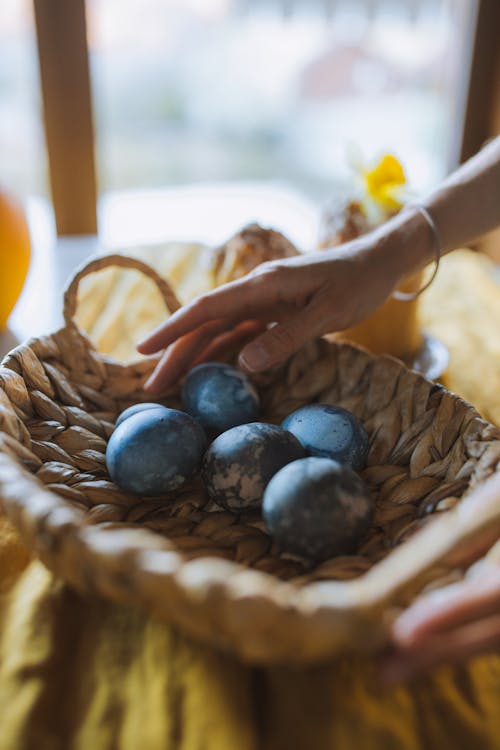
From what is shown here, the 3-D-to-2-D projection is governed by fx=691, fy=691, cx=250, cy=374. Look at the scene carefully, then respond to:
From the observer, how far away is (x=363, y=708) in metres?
0.44

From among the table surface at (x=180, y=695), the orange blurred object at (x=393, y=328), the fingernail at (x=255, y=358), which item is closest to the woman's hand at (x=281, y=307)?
the fingernail at (x=255, y=358)

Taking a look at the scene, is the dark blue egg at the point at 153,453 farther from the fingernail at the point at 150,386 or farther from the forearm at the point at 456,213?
the forearm at the point at 456,213

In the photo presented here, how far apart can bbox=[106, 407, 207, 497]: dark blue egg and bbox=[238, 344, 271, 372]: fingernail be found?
11 centimetres

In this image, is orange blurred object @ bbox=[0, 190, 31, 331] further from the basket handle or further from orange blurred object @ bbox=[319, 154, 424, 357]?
orange blurred object @ bbox=[319, 154, 424, 357]

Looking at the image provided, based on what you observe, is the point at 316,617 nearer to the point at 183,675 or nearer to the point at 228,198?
the point at 183,675

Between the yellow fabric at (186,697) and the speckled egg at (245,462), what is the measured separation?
118mm

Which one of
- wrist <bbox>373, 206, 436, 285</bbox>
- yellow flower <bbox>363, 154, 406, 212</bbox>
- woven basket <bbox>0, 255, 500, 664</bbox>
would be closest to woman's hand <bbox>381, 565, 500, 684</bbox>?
woven basket <bbox>0, 255, 500, 664</bbox>

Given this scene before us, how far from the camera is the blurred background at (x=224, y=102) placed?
1.53 metres

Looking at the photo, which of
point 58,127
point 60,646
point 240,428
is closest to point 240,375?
point 240,428

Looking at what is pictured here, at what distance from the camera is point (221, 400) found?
0.68 m

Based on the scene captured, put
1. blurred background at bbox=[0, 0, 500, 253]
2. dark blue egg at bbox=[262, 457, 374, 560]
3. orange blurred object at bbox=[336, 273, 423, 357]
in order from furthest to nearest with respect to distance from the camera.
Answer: blurred background at bbox=[0, 0, 500, 253] → orange blurred object at bbox=[336, 273, 423, 357] → dark blue egg at bbox=[262, 457, 374, 560]

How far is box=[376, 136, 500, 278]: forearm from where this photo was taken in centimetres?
79

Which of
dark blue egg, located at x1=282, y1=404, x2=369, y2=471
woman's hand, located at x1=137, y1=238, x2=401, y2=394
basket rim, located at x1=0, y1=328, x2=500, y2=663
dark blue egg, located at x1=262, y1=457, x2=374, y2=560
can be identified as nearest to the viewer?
basket rim, located at x1=0, y1=328, x2=500, y2=663

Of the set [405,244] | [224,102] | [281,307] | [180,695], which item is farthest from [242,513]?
[224,102]
